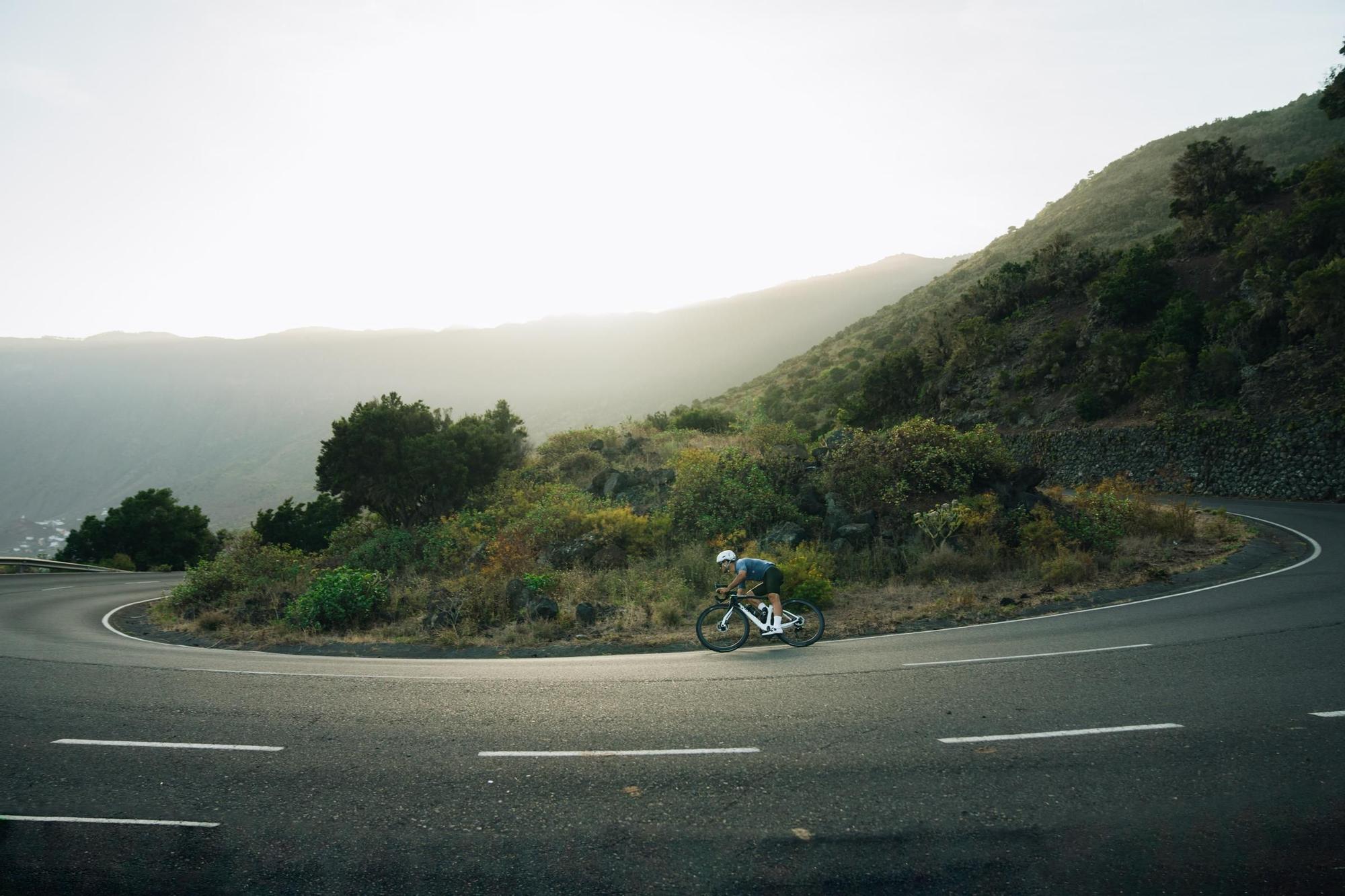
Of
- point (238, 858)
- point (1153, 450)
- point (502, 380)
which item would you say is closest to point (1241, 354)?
point (1153, 450)

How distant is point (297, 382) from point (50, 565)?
377ft

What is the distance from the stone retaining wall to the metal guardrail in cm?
4465

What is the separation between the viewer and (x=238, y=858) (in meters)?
4.59

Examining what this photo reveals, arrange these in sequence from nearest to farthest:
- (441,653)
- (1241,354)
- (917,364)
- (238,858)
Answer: (238,858) → (441,653) → (1241,354) → (917,364)

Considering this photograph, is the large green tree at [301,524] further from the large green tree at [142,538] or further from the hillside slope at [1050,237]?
the hillside slope at [1050,237]

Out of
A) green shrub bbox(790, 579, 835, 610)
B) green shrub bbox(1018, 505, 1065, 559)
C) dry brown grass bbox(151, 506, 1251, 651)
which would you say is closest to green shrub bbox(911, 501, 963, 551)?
dry brown grass bbox(151, 506, 1251, 651)

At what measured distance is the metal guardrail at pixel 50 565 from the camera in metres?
30.7

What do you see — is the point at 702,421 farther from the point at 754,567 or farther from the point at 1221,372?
the point at 754,567

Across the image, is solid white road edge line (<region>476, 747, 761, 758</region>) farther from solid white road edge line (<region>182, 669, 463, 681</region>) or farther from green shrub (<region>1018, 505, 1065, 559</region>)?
green shrub (<region>1018, 505, 1065, 559</region>)

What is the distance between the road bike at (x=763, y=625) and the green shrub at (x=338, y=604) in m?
8.09

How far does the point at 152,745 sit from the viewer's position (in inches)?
269

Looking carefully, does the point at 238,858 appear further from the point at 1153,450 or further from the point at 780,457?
the point at 1153,450

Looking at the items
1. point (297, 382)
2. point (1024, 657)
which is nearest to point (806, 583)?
point (1024, 657)

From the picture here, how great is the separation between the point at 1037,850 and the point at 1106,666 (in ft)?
16.3
